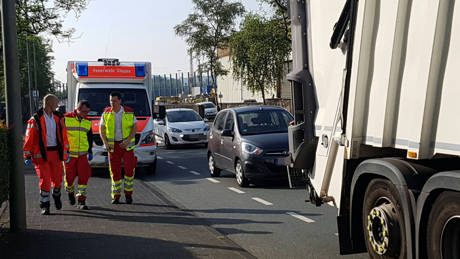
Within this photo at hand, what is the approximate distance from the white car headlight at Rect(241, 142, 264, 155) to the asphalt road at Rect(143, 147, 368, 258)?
728mm

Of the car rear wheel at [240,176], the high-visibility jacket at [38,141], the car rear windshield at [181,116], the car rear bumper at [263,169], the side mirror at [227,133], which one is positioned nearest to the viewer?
the high-visibility jacket at [38,141]

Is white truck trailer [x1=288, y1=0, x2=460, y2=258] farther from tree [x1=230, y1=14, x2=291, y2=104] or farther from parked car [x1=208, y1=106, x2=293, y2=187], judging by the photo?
tree [x1=230, y1=14, x2=291, y2=104]

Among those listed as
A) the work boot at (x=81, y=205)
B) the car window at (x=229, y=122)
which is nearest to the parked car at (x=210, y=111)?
the car window at (x=229, y=122)

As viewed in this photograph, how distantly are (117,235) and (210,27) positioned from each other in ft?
171

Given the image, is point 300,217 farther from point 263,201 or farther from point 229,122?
point 229,122

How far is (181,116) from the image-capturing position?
23.4 meters

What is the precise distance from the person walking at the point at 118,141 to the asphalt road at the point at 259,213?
1.03m

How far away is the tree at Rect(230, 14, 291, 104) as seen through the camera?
35969 mm

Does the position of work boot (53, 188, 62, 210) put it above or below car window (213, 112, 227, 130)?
below

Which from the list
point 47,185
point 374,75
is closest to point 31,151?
point 47,185

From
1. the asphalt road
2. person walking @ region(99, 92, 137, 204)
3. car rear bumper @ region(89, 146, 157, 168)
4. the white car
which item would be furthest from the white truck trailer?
the white car

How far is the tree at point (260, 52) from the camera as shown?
3597 centimetres

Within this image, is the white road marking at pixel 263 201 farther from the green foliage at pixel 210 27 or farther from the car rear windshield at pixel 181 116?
the green foliage at pixel 210 27

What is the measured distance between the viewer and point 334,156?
5.72 m
